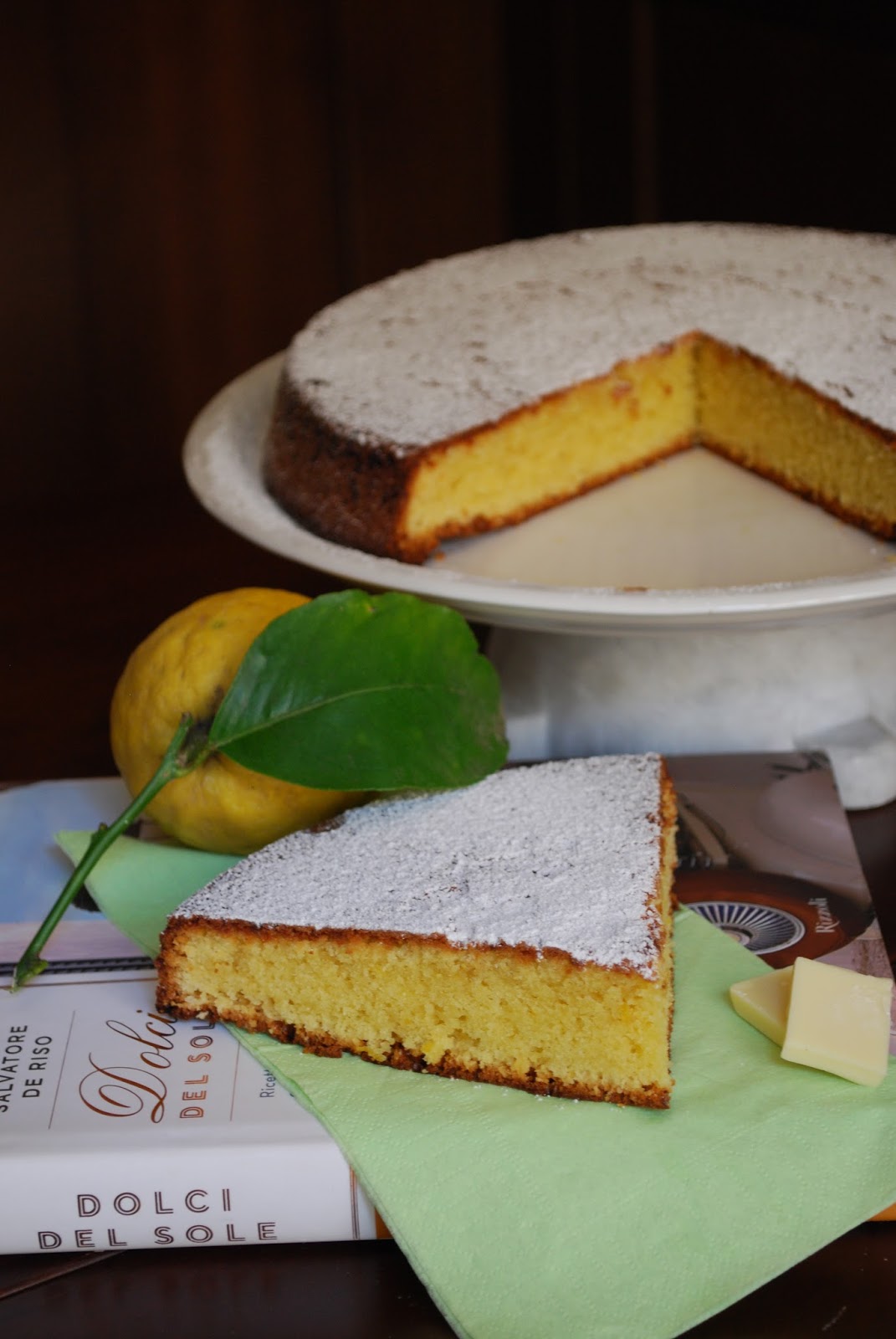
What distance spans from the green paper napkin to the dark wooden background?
1.27m

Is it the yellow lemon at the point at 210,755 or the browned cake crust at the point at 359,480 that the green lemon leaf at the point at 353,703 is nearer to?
the yellow lemon at the point at 210,755

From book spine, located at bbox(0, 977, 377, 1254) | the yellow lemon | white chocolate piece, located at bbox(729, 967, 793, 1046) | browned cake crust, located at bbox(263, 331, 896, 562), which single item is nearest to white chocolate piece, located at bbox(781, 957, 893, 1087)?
white chocolate piece, located at bbox(729, 967, 793, 1046)

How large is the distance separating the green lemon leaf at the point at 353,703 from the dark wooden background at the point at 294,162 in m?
1.01

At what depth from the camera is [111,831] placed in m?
1.12

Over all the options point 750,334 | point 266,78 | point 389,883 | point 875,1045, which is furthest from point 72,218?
point 875,1045

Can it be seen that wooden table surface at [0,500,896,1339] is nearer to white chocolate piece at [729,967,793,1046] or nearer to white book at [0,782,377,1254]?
white book at [0,782,377,1254]

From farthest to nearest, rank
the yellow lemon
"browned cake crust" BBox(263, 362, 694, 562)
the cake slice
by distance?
1. "browned cake crust" BBox(263, 362, 694, 562)
2. the yellow lemon
3. the cake slice

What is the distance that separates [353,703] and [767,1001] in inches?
14.6

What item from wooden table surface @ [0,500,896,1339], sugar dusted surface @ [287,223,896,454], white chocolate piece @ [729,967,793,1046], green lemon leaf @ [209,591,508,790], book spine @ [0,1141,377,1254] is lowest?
wooden table surface @ [0,500,896,1339]

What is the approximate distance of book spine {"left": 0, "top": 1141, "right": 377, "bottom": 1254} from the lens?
91cm

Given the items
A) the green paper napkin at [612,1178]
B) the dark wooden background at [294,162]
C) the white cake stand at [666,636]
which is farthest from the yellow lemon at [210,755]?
the dark wooden background at [294,162]

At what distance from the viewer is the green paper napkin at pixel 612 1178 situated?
2.76 ft

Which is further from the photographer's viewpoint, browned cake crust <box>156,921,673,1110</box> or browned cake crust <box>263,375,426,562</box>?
browned cake crust <box>263,375,426,562</box>

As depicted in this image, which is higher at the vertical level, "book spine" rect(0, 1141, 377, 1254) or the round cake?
the round cake
